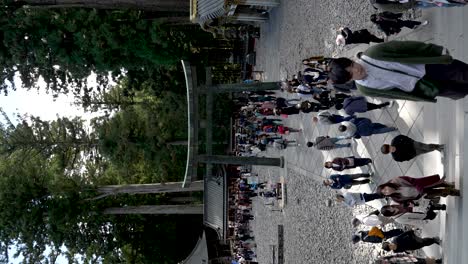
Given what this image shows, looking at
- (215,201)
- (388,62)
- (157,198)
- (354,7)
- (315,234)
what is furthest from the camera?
(157,198)

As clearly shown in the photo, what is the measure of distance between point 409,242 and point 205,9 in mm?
14692

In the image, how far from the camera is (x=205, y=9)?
20.6 m

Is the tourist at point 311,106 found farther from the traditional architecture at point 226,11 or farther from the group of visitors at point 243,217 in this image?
the group of visitors at point 243,217

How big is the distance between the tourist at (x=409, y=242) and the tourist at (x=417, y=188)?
0.73 meters

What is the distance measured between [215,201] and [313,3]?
14406 millimetres

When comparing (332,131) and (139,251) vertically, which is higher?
(332,131)

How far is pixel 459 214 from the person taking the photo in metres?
7.32

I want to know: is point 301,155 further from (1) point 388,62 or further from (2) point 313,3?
(1) point 388,62

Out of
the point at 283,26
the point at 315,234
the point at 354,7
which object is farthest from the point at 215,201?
the point at 354,7

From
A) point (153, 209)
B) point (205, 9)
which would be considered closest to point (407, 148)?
point (205, 9)

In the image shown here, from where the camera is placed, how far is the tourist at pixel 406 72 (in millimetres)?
6816

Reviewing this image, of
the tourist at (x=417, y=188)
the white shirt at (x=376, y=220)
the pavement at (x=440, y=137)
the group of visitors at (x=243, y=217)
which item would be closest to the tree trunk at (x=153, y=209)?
the group of visitors at (x=243, y=217)

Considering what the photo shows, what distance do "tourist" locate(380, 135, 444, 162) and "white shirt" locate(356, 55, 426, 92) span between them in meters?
1.23

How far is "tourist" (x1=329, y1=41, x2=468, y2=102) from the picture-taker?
22.4ft
